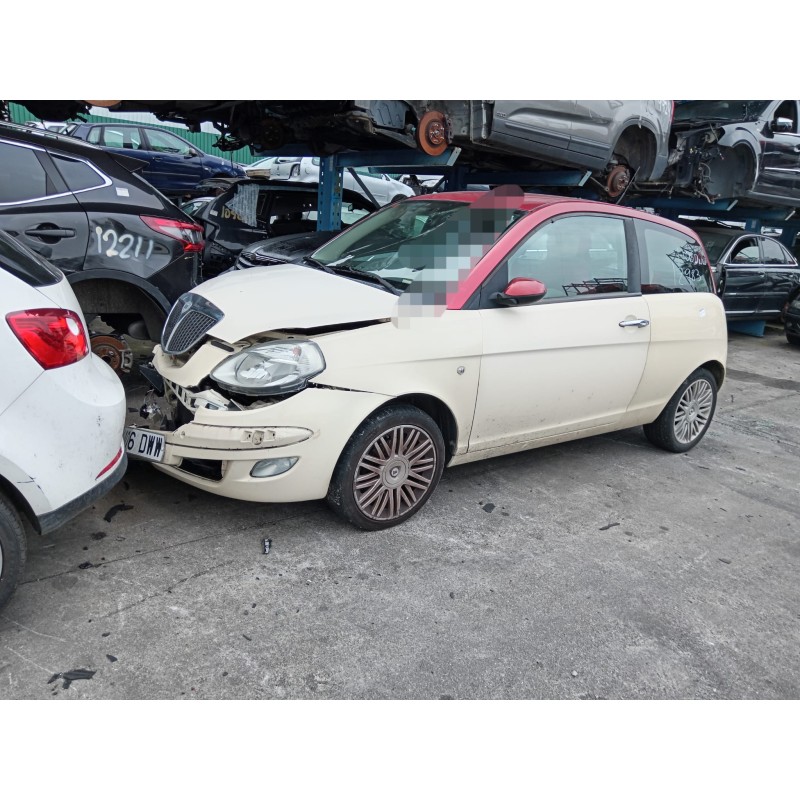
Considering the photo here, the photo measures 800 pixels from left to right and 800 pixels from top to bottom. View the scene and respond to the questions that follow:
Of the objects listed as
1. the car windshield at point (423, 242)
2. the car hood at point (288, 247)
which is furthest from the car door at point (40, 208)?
the car hood at point (288, 247)

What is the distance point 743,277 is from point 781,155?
7.53 ft

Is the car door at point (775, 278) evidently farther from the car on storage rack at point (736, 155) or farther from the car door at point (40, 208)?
the car door at point (40, 208)

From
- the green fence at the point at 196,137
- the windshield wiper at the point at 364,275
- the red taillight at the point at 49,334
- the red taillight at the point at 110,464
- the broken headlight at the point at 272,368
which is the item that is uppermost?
the green fence at the point at 196,137

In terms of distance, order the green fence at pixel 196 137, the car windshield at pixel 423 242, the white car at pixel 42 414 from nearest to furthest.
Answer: the white car at pixel 42 414
the car windshield at pixel 423 242
the green fence at pixel 196 137

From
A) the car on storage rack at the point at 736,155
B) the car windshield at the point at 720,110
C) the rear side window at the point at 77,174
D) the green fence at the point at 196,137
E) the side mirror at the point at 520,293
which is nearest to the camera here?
the side mirror at the point at 520,293

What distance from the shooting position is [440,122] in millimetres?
7066

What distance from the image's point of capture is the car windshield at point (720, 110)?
8.45m

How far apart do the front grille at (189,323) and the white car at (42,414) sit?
77 centimetres

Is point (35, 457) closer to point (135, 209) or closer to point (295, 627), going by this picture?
point (295, 627)

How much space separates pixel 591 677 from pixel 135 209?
398 centimetres

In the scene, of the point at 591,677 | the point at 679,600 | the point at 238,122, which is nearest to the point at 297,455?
the point at 591,677

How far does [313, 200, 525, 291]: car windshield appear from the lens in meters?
3.71

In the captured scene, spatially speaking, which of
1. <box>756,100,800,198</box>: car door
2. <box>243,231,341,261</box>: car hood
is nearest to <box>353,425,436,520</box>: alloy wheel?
<box>243,231,341,261</box>: car hood

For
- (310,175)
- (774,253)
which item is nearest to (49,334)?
(774,253)
